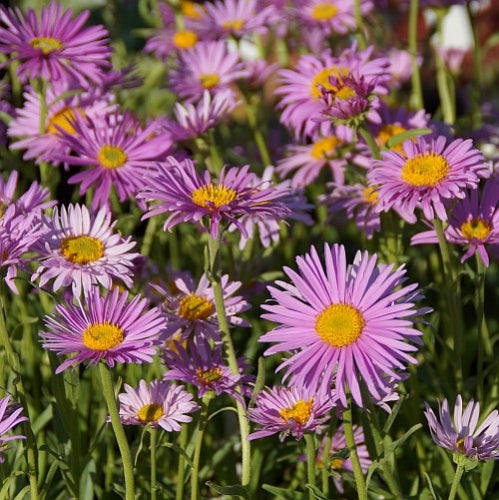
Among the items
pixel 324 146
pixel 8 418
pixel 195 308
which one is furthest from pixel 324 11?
pixel 8 418

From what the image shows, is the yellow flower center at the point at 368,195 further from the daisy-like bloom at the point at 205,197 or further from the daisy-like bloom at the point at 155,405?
the daisy-like bloom at the point at 155,405

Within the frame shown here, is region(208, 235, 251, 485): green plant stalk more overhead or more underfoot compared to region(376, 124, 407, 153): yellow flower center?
more underfoot

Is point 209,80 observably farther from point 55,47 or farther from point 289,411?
point 289,411

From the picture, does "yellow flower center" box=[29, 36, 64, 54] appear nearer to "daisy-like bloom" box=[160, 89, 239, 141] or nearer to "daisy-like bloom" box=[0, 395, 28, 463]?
"daisy-like bloom" box=[160, 89, 239, 141]

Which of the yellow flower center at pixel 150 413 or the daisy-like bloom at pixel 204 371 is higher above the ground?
the daisy-like bloom at pixel 204 371

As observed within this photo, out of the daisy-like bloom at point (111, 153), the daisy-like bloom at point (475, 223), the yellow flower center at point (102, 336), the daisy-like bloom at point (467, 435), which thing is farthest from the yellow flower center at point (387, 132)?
the yellow flower center at point (102, 336)

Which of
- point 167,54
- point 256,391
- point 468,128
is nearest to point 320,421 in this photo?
point 256,391

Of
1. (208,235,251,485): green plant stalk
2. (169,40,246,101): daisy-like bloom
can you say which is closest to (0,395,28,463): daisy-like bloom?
(208,235,251,485): green plant stalk
